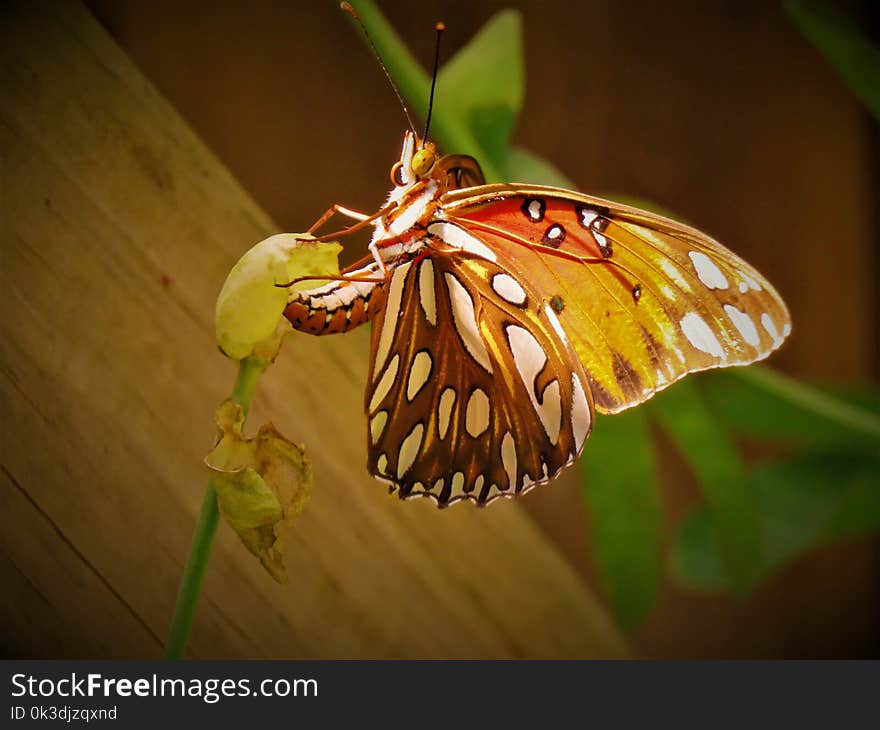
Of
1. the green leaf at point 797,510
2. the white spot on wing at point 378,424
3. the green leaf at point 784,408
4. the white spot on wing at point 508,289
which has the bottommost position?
the green leaf at point 797,510

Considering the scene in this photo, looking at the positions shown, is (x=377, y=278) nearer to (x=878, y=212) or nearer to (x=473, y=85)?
(x=473, y=85)

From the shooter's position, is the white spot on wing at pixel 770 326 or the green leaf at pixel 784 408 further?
the green leaf at pixel 784 408

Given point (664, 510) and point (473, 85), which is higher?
point (473, 85)

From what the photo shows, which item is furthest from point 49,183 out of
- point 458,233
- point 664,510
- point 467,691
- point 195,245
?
point 664,510

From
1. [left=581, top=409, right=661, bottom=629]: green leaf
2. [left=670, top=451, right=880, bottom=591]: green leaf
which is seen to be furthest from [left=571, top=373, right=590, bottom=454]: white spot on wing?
[left=670, top=451, right=880, bottom=591]: green leaf

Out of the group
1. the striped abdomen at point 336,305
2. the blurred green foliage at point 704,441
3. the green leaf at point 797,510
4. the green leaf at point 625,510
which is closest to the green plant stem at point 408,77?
the blurred green foliage at point 704,441

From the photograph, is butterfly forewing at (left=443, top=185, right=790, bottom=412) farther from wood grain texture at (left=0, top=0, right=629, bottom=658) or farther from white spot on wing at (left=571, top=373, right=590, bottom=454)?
wood grain texture at (left=0, top=0, right=629, bottom=658)

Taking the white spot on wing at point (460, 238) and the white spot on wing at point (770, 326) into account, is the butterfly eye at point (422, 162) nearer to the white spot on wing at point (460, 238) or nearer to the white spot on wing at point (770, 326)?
the white spot on wing at point (460, 238)
